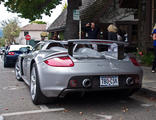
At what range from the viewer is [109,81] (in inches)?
167

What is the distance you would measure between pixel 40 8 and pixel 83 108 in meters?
12.7

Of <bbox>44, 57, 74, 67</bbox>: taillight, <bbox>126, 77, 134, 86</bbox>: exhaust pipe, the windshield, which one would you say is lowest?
<bbox>126, 77, 134, 86</bbox>: exhaust pipe

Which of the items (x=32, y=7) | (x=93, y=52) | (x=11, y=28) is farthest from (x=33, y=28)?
(x=93, y=52)

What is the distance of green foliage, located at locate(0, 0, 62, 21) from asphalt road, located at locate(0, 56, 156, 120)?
379 inches

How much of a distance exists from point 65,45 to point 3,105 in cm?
176

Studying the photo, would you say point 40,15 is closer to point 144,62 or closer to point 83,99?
point 144,62

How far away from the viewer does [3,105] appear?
468cm

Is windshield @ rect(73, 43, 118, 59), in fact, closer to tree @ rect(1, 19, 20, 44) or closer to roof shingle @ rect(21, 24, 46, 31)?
tree @ rect(1, 19, 20, 44)

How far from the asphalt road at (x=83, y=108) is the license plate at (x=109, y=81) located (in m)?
0.46

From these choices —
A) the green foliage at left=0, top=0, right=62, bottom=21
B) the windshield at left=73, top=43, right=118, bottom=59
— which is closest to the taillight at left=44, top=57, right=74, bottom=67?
the windshield at left=73, top=43, right=118, bottom=59

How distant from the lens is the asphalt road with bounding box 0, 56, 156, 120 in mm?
3967

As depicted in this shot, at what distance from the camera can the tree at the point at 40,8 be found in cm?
1298

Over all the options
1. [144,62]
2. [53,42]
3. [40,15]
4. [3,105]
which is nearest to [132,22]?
[40,15]

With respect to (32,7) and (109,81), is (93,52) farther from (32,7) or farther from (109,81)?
(32,7)
